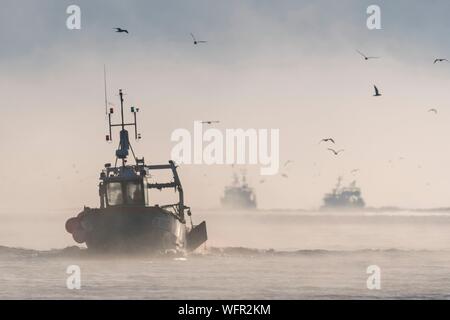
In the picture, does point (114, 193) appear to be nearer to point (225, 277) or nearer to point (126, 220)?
point (126, 220)

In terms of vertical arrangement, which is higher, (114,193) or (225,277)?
(114,193)

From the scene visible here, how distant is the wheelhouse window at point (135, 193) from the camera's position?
8294 cm

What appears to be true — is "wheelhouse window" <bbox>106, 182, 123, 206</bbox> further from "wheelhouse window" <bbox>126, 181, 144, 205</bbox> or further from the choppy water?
the choppy water

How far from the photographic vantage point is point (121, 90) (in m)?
88.7

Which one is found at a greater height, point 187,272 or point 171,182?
point 171,182

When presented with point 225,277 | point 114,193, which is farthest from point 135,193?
point 225,277

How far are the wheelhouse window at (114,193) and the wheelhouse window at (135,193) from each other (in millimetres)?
776

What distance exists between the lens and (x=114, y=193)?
3285 inches

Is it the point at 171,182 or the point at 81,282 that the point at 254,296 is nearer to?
the point at 81,282

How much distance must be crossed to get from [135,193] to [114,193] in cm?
199
